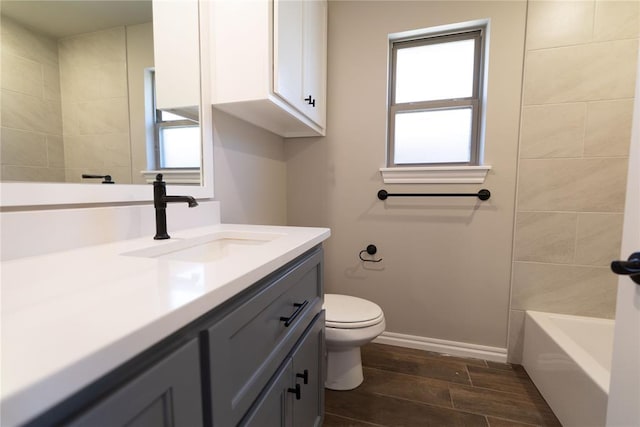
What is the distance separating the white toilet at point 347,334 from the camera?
1.40 metres

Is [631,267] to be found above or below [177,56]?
below

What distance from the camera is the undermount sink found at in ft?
2.82

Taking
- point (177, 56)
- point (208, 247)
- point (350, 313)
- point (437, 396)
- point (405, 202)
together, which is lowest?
point (437, 396)

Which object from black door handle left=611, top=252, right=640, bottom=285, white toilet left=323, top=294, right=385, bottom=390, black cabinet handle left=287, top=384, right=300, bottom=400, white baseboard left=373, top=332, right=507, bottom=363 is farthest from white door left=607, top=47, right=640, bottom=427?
white baseboard left=373, top=332, right=507, bottom=363

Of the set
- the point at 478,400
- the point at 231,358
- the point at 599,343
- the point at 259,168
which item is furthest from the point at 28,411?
the point at 599,343

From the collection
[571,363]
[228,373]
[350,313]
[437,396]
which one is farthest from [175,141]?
[571,363]

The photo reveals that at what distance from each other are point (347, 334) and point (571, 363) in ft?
3.22

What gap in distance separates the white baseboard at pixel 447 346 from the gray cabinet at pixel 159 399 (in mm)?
1712

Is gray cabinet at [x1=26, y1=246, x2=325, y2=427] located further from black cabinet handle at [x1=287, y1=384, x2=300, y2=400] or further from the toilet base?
the toilet base

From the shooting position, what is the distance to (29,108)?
2.32 ft

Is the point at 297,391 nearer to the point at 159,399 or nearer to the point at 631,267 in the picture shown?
the point at 159,399

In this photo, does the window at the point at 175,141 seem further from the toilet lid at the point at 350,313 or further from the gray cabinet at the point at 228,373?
the toilet lid at the point at 350,313

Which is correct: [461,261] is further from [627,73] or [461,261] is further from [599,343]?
[627,73]

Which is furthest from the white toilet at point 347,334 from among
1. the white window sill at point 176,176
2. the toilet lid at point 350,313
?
the white window sill at point 176,176
